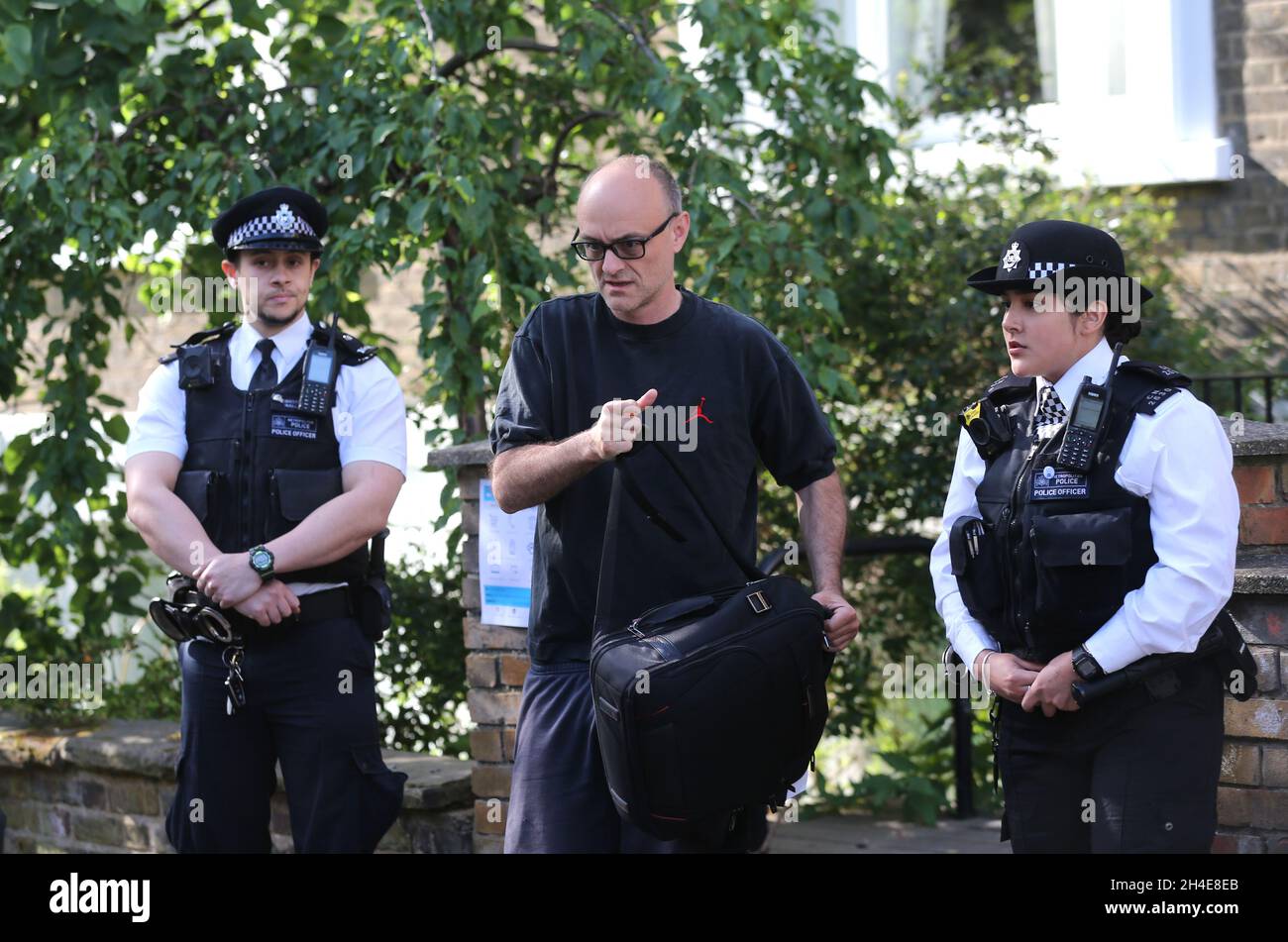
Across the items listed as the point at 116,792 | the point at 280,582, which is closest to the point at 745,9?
the point at 280,582

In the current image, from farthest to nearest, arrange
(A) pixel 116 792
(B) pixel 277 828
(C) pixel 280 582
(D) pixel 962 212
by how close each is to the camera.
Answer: (D) pixel 962 212 < (A) pixel 116 792 < (B) pixel 277 828 < (C) pixel 280 582

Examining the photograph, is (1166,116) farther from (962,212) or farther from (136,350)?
(136,350)

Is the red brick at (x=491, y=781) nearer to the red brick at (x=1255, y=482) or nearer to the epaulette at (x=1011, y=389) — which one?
the epaulette at (x=1011, y=389)

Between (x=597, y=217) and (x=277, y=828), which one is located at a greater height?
(x=597, y=217)

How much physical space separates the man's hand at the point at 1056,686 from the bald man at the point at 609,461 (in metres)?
0.40

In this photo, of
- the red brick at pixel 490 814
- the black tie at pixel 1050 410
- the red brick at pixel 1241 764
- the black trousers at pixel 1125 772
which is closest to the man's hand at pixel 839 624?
the black trousers at pixel 1125 772

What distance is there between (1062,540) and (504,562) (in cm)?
201

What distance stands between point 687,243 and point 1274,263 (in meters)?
3.55

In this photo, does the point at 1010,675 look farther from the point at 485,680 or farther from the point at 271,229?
the point at 271,229


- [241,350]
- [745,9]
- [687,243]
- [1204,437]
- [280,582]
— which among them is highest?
[745,9]

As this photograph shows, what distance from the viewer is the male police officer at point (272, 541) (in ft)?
13.0

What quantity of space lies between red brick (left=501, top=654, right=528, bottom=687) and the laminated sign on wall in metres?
0.10

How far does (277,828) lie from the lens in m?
5.26

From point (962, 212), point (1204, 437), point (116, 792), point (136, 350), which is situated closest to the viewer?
point (1204, 437)
